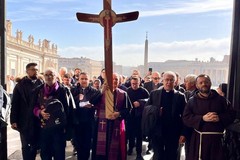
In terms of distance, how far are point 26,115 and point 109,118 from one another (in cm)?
A: 116

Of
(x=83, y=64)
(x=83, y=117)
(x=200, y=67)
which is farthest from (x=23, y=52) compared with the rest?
(x=200, y=67)

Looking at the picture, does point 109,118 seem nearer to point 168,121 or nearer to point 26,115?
point 168,121

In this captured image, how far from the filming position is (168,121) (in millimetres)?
4148

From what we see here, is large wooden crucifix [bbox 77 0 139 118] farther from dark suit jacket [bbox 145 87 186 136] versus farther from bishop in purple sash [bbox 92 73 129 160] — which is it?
dark suit jacket [bbox 145 87 186 136]

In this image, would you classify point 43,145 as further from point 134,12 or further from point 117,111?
point 134,12

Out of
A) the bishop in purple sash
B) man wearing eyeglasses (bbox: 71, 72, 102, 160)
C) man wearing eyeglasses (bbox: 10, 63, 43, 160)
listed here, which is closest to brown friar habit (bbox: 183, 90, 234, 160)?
the bishop in purple sash

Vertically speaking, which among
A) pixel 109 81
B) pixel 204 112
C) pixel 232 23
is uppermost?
pixel 232 23

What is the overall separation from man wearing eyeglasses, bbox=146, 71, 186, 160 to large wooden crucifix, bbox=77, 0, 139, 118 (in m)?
0.67

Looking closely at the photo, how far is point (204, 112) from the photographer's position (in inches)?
142

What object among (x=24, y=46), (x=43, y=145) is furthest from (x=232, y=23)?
(x=24, y=46)

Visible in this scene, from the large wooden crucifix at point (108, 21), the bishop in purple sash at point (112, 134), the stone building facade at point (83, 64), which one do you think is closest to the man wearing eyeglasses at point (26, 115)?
the bishop in purple sash at point (112, 134)

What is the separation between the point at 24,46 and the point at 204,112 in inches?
1572

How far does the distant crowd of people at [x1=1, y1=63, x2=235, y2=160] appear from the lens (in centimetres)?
362

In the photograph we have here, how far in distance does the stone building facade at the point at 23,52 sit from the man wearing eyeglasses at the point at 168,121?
26.8 meters
